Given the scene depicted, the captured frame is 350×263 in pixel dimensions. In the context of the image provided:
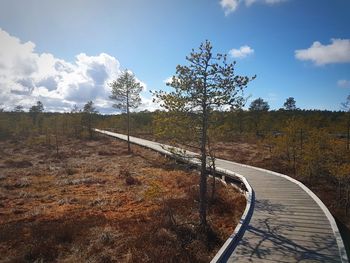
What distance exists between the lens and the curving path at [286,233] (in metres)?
7.34

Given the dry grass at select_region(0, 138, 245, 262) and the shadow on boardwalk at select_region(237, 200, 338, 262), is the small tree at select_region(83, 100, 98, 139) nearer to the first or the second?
the dry grass at select_region(0, 138, 245, 262)

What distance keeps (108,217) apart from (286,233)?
8.52 m

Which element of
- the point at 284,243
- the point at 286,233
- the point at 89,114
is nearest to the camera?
the point at 284,243

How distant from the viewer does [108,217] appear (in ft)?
45.1

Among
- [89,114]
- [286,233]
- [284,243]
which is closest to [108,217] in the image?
[286,233]

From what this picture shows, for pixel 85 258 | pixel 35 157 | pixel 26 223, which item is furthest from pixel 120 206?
pixel 35 157

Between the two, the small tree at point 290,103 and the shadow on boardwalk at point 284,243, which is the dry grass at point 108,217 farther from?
the small tree at point 290,103

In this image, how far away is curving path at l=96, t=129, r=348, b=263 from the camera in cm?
734

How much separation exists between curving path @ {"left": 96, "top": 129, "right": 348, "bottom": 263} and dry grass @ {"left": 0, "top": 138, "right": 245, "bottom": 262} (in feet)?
4.37

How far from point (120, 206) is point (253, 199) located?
7.60 meters

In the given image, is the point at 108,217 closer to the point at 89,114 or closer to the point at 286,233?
the point at 286,233

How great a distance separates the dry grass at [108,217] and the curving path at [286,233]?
133 centimetres

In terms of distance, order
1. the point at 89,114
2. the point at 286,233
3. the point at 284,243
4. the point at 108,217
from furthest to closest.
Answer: the point at 89,114 < the point at 108,217 < the point at 286,233 < the point at 284,243

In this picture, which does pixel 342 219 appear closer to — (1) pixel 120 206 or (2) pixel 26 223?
(1) pixel 120 206
